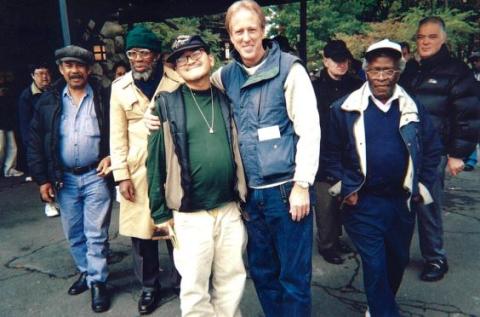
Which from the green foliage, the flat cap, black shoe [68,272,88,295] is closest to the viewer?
the flat cap

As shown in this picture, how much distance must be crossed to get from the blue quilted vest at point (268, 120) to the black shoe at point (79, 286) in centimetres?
208

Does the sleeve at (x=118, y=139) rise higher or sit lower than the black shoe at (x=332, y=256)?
higher

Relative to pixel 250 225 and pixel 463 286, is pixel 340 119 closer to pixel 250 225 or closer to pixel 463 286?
pixel 250 225

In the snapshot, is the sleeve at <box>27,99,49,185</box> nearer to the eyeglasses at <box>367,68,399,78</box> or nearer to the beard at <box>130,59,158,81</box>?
the beard at <box>130,59,158,81</box>

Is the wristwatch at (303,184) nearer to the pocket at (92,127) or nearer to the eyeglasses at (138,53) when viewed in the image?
the eyeglasses at (138,53)

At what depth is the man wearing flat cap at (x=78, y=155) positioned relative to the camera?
10.9ft

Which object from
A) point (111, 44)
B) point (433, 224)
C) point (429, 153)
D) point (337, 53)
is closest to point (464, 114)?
point (429, 153)

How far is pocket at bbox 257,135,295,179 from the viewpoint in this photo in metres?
2.40

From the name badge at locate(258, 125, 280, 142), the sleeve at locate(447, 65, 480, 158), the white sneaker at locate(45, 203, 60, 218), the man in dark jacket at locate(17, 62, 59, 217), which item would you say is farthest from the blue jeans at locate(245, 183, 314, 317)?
the white sneaker at locate(45, 203, 60, 218)

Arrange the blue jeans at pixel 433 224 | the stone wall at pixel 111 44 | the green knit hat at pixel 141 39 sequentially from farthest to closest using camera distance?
1. the stone wall at pixel 111 44
2. the blue jeans at pixel 433 224
3. the green knit hat at pixel 141 39

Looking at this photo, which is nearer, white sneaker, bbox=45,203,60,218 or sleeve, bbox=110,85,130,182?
sleeve, bbox=110,85,130,182

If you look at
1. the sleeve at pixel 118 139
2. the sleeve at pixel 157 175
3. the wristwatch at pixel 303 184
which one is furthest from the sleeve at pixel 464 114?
the sleeve at pixel 118 139

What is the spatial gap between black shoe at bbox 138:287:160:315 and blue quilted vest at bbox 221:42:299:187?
4.87 feet

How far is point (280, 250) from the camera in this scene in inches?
101
